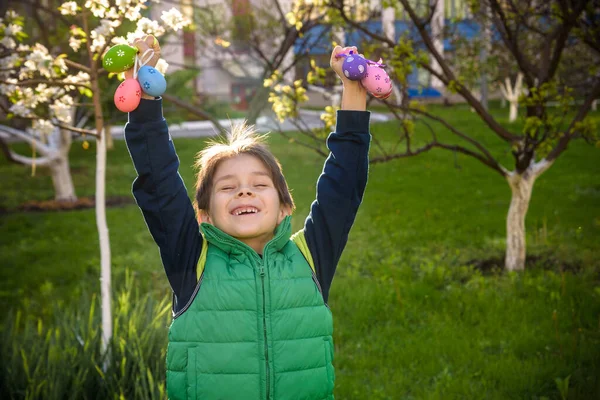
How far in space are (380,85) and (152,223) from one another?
76 centimetres

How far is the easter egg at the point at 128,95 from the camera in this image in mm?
1739

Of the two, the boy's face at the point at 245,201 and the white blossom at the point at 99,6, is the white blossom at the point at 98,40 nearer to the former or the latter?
the white blossom at the point at 99,6

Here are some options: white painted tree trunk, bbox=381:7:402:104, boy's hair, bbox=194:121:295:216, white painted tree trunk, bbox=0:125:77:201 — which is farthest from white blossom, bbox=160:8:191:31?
white painted tree trunk, bbox=0:125:77:201

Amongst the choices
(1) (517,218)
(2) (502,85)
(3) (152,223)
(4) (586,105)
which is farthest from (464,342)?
(2) (502,85)

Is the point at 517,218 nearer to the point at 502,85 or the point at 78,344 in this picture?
the point at 78,344

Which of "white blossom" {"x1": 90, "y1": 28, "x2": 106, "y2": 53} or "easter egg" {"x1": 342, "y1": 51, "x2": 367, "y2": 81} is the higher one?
"white blossom" {"x1": 90, "y1": 28, "x2": 106, "y2": 53}

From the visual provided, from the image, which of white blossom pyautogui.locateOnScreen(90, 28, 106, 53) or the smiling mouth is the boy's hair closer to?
the smiling mouth

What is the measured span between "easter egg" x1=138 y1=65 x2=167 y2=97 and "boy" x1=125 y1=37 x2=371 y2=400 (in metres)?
0.06

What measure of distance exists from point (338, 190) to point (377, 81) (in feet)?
1.14

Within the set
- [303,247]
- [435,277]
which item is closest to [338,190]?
[303,247]

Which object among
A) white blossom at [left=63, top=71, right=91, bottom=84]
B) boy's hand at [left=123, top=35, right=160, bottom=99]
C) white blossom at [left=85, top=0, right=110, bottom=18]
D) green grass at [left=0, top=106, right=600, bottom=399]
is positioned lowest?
green grass at [left=0, top=106, right=600, bottom=399]

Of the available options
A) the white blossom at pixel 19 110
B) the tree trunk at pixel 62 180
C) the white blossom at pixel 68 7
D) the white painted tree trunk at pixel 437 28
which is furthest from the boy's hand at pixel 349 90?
the tree trunk at pixel 62 180

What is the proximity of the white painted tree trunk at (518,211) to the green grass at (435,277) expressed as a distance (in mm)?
177

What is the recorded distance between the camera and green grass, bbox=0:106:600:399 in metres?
3.90
